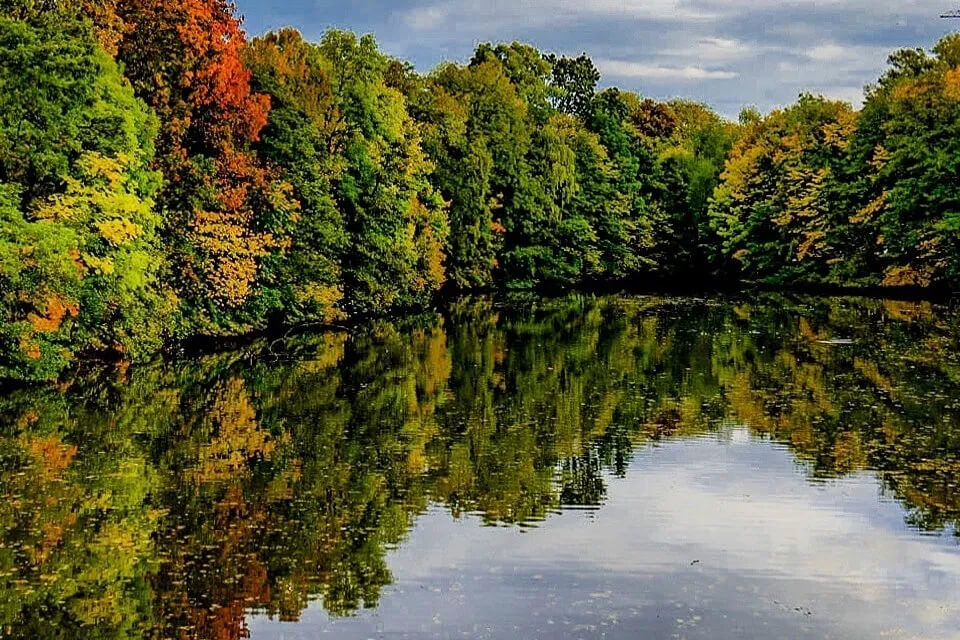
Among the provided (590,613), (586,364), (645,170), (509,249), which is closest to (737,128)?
(645,170)

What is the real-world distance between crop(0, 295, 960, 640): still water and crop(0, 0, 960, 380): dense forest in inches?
125

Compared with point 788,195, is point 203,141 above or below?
below

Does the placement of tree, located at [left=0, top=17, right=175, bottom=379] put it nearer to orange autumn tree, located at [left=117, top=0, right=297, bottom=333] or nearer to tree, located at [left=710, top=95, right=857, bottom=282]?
orange autumn tree, located at [left=117, top=0, right=297, bottom=333]

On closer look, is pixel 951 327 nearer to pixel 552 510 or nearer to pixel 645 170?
pixel 552 510

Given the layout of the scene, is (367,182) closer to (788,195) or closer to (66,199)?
(66,199)

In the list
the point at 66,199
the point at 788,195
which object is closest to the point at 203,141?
the point at 66,199

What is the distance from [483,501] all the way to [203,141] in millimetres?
21421

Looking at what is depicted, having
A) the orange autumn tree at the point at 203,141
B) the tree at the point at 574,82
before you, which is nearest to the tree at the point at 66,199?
the orange autumn tree at the point at 203,141

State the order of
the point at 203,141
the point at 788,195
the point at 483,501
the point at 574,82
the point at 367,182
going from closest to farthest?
the point at 483,501 < the point at 203,141 < the point at 367,182 < the point at 788,195 < the point at 574,82

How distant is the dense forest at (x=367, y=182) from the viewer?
28.2 m

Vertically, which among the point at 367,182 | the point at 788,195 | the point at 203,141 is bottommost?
the point at 367,182

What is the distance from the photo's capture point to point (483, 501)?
57.5ft

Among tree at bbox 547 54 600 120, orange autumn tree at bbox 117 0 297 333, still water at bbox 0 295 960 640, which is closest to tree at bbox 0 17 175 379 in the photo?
still water at bbox 0 295 960 640

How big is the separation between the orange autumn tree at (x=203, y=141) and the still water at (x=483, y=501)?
3.56 meters
